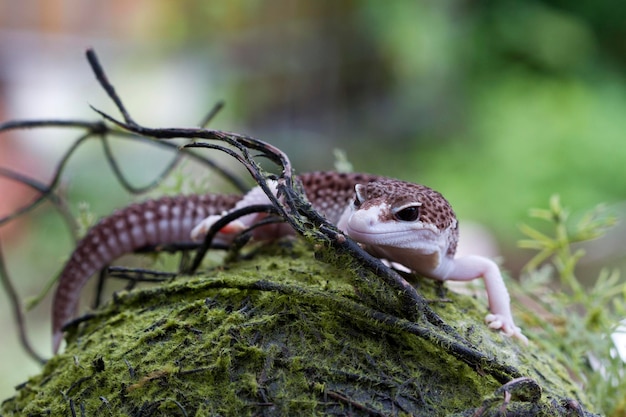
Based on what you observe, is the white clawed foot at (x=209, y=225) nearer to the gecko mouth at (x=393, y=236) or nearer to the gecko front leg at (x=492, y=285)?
the gecko mouth at (x=393, y=236)

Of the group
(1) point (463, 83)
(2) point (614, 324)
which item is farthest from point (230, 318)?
(1) point (463, 83)

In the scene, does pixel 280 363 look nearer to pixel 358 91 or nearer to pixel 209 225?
pixel 209 225

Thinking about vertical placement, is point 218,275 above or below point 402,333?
above

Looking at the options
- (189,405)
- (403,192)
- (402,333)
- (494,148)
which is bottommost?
(189,405)

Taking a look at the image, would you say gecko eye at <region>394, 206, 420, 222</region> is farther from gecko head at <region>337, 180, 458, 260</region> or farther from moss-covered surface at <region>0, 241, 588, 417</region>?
moss-covered surface at <region>0, 241, 588, 417</region>

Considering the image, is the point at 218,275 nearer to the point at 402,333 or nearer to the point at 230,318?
the point at 230,318

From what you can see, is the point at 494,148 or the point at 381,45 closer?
the point at 494,148

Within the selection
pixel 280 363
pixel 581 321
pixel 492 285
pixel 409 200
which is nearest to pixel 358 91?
pixel 581 321

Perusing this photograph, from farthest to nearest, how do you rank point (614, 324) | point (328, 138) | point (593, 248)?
point (328, 138) < point (593, 248) < point (614, 324)

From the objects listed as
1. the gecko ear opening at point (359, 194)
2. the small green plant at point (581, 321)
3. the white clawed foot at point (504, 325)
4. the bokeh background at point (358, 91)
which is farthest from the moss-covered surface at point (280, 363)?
the bokeh background at point (358, 91)
